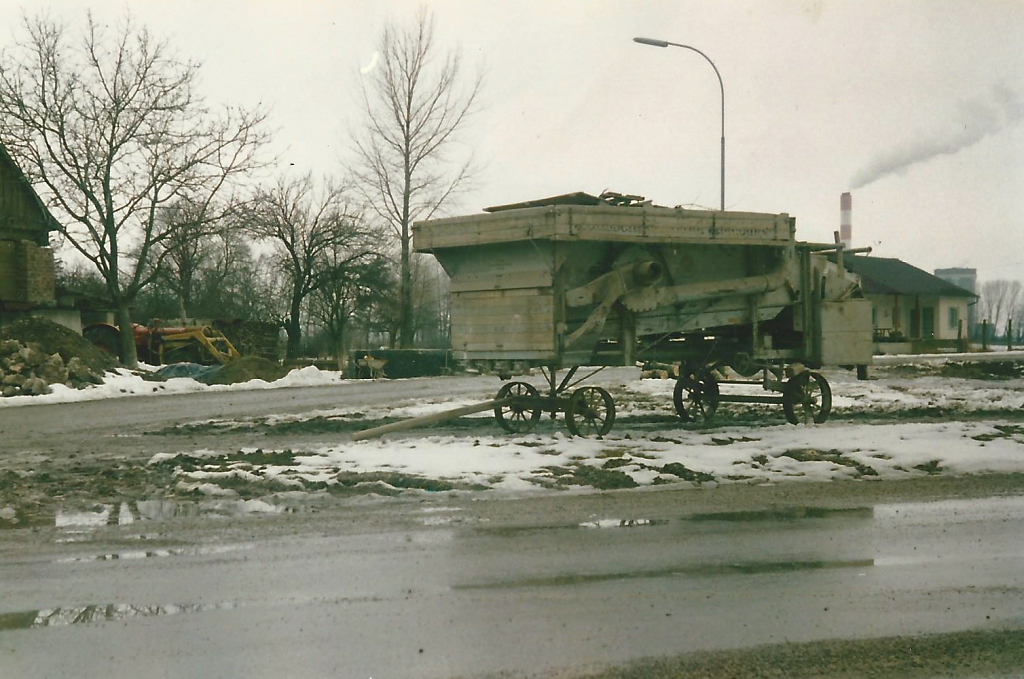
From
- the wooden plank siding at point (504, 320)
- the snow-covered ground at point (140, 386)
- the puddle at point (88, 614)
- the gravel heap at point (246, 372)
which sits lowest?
the puddle at point (88, 614)

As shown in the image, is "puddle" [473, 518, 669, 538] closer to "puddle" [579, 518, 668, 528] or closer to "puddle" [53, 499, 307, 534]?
"puddle" [579, 518, 668, 528]

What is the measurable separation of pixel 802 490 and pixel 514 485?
2.70 meters

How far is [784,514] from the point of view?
766 centimetres

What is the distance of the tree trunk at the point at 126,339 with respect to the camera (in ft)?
107

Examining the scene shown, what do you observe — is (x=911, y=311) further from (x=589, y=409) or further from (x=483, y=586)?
(x=483, y=586)

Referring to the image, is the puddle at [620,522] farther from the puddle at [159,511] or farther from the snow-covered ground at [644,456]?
the puddle at [159,511]

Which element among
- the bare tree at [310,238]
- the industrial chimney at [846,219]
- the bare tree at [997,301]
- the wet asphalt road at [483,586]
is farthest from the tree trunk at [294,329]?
the bare tree at [997,301]

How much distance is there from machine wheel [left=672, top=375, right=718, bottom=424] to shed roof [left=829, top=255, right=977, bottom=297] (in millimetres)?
44492

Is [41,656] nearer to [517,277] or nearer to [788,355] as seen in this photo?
[517,277]

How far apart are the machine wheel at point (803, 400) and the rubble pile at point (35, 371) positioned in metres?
18.2

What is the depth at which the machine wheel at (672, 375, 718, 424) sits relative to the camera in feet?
49.0

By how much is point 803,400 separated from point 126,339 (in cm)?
2581

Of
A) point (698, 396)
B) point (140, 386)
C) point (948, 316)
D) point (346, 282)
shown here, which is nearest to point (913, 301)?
point (948, 316)

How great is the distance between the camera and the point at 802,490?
8.87 metres
